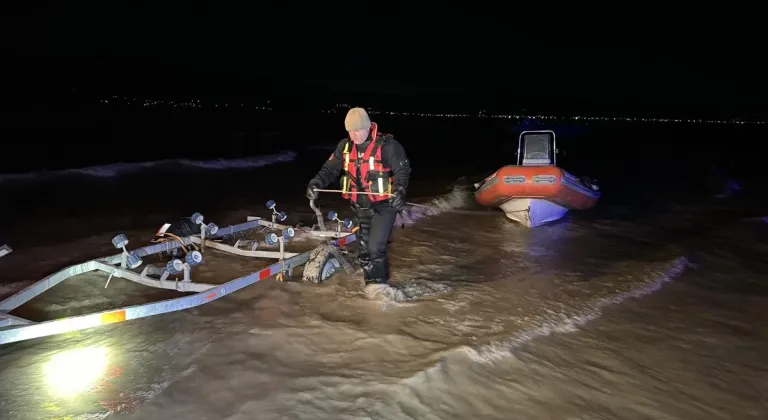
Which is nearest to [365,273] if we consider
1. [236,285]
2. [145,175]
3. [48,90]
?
[236,285]

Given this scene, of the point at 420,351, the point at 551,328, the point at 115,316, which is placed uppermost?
the point at 115,316

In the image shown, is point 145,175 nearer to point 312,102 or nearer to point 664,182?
point 664,182

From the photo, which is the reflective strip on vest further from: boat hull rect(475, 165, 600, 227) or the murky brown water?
boat hull rect(475, 165, 600, 227)

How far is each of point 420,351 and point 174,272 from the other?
2553 mm

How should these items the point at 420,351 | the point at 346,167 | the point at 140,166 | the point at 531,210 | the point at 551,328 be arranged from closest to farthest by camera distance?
the point at 420,351
the point at 551,328
the point at 346,167
the point at 531,210
the point at 140,166

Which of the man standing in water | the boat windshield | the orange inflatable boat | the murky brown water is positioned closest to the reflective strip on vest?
the man standing in water

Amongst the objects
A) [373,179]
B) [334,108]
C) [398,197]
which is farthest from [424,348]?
[334,108]

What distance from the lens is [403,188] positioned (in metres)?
5.34

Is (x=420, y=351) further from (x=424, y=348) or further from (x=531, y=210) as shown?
(x=531, y=210)

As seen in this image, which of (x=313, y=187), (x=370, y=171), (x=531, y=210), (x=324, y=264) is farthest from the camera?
(x=531, y=210)

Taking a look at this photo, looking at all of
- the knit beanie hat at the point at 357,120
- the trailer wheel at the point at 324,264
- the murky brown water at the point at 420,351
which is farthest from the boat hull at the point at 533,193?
the knit beanie hat at the point at 357,120

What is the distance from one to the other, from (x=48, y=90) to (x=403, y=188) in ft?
194

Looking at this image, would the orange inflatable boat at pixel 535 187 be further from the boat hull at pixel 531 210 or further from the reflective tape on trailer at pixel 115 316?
the reflective tape on trailer at pixel 115 316

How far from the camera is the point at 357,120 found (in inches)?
210
